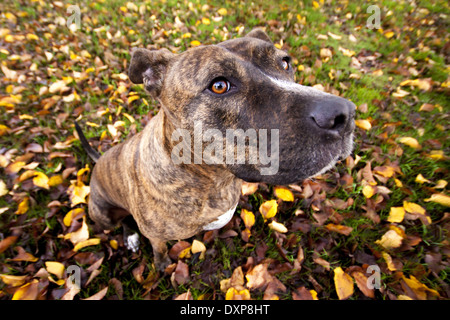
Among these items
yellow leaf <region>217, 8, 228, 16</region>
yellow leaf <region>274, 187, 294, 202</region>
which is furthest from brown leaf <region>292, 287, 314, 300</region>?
yellow leaf <region>217, 8, 228, 16</region>

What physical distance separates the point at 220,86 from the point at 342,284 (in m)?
2.48

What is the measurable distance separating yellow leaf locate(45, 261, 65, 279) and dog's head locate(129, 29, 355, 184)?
7.78 feet

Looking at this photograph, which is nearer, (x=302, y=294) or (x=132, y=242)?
(x=302, y=294)

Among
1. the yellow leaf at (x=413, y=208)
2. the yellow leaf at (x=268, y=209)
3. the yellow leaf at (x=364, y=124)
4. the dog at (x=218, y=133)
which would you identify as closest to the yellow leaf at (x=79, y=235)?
the dog at (x=218, y=133)

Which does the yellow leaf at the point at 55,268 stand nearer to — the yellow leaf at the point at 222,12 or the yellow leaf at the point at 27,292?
the yellow leaf at the point at 27,292

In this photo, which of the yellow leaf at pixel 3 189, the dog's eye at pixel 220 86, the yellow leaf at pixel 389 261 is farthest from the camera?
the yellow leaf at pixel 3 189

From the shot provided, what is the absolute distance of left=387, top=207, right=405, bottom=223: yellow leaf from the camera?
9.19 ft

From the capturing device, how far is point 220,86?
1720 mm

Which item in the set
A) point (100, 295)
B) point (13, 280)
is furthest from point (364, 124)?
point (13, 280)

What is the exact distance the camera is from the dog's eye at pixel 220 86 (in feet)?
5.64

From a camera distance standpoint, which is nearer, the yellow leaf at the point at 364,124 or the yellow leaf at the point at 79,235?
the yellow leaf at the point at 79,235

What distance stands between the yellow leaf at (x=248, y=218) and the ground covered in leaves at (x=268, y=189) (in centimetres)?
2

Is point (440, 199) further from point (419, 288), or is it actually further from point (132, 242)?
point (132, 242)
